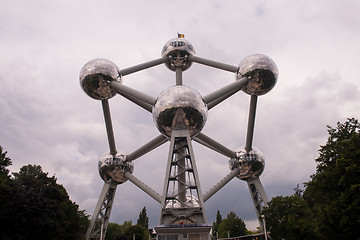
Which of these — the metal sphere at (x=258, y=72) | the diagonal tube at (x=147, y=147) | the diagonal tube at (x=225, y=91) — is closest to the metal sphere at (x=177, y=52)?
the metal sphere at (x=258, y=72)

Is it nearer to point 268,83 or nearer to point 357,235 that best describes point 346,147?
point 357,235

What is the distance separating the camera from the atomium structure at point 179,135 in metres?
14.6

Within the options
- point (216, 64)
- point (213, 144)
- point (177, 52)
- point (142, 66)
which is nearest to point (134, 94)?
point (142, 66)

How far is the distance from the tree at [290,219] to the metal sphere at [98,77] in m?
11.8

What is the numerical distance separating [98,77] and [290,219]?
13213 millimetres

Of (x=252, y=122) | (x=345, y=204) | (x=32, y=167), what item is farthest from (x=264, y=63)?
(x=32, y=167)

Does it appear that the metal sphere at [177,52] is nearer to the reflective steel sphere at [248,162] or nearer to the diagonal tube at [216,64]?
the diagonal tube at [216,64]

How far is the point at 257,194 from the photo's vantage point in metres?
24.2

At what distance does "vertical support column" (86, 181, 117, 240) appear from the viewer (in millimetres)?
23250

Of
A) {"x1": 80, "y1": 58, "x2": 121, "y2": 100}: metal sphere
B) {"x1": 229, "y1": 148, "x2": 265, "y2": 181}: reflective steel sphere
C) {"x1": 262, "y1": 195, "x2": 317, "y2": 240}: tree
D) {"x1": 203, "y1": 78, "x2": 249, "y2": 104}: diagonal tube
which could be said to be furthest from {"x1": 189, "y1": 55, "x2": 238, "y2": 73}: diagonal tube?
{"x1": 262, "y1": 195, "x2": 317, "y2": 240}: tree

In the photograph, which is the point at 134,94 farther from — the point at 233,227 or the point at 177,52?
the point at 233,227

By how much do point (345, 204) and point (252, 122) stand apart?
8.58 m

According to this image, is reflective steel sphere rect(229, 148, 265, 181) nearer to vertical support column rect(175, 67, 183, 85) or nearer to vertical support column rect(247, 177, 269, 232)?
vertical support column rect(247, 177, 269, 232)

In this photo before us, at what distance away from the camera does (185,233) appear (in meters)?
13.8
